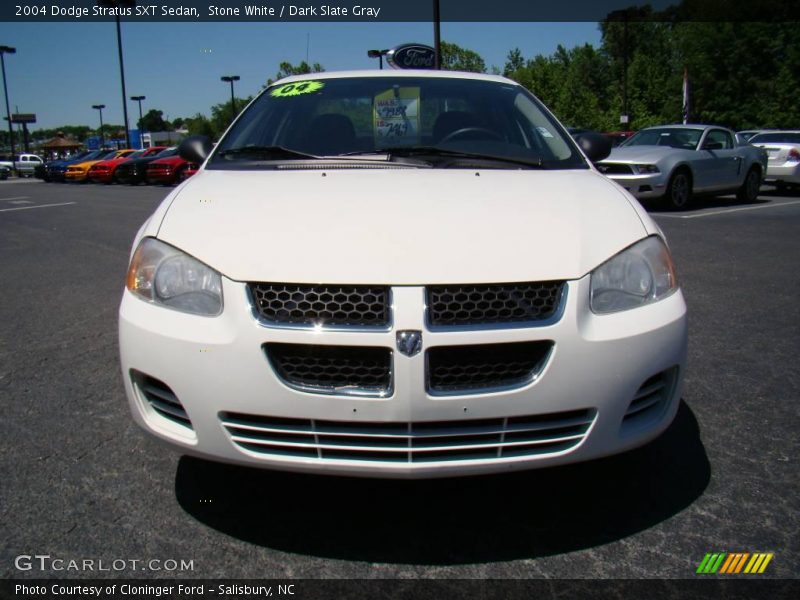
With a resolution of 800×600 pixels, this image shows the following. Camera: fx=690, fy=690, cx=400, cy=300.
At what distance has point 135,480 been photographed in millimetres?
2539

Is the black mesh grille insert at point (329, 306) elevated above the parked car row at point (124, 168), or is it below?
below

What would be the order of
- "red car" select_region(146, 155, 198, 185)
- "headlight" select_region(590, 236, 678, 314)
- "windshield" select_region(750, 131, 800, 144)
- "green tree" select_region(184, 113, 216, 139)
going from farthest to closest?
1. "green tree" select_region(184, 113, 216, 139)
2. "red car" select_region(146, 155, 198, 185)
3. "windshield" select_region(750, 131, 800, 144)
4. "headlight" select_region(590, 236, 678, 314)

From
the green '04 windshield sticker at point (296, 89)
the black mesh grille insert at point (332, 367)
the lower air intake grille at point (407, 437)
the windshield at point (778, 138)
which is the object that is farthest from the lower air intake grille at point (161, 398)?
the windshield at point (778, 138)

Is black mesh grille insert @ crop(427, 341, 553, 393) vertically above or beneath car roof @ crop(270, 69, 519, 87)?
beneath

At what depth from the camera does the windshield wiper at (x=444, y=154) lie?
2989mm

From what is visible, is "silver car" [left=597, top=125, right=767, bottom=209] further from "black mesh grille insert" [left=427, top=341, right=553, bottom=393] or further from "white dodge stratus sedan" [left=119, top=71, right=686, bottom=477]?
"black mesh grille insert" [left=427, top=341, right=553, bottom=393]

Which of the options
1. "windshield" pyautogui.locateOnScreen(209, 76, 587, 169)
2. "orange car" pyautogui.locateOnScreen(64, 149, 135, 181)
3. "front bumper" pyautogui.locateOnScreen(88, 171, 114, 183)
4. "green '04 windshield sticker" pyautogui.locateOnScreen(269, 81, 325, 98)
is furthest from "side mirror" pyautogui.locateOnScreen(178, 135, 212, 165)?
"orange car" pyautogui.locateOnScreen(64, 149, 135, 181)

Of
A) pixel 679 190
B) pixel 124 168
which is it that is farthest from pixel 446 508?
pixel 124 168

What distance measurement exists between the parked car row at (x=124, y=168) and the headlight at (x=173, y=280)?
2091 cm

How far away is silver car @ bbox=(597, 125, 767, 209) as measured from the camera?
436 inches

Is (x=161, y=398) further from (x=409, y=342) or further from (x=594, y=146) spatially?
(x=594, y=146)

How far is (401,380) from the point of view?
1.88 metres

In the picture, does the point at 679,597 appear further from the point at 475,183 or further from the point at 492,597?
the point at 475,183

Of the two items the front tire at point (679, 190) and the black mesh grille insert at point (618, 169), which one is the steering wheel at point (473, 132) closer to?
the black mesh grille insert at point (618, 169)
